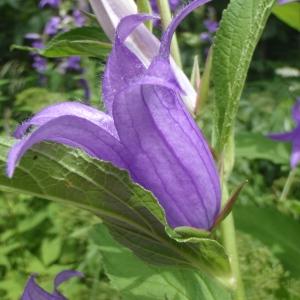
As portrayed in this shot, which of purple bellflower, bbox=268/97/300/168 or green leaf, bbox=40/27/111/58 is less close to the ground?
green leaf, bbox=40/27/111/58

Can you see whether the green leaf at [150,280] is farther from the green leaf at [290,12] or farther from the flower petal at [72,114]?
the green leaf at [290,12]

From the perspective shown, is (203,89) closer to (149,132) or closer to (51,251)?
(149,132)

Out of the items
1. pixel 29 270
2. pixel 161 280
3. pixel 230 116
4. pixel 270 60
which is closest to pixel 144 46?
pixel 230 116

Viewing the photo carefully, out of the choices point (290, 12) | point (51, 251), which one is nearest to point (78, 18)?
point (51, 251)

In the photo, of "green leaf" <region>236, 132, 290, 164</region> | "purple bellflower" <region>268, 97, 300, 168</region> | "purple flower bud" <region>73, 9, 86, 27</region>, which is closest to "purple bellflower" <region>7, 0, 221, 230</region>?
"purple bellflower" <region>268, 97, 300, 168</region>

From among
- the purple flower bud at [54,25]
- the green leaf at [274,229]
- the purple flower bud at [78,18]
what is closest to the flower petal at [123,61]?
the green leaf at [274,229]

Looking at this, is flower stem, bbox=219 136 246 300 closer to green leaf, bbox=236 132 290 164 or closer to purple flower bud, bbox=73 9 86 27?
green leaf, bbox=236 132 290 164
